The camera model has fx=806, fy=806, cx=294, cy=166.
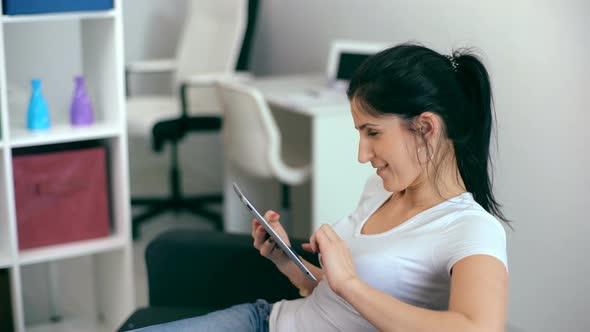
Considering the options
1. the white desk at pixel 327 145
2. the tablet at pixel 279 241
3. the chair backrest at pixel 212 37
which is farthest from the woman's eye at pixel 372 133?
the chair backrest at pixel 212 37

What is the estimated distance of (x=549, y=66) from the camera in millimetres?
2455

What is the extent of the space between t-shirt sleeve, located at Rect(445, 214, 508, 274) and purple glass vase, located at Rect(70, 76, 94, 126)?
1447 millimetres

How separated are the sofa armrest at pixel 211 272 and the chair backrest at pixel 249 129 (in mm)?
956

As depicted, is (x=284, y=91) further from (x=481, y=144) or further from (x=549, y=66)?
(x=481, y=144)

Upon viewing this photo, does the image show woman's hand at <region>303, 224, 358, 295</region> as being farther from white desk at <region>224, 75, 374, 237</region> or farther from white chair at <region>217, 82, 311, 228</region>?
white chair at <region>217, 82, 311, 228</region>

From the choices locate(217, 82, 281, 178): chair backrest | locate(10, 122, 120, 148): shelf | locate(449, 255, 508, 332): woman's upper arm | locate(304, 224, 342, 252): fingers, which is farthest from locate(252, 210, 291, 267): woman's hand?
locate(217, 82, 281, 178): chair backrest

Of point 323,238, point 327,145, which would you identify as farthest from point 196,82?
point 323,238

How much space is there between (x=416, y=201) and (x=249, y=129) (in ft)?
5.25

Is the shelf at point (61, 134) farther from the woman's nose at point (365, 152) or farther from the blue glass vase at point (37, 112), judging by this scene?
the woman's nose at point (365, 152)

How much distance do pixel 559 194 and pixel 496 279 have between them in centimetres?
133

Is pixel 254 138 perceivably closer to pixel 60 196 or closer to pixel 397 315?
pixel 60 196

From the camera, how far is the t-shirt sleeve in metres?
1.30

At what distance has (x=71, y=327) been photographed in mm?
2830

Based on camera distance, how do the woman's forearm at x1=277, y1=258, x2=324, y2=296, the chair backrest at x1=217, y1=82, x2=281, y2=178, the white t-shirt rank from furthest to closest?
the chair backrest at x1=217, y1=82, x2=281, y2=178 → the woman's forearm at x1=277, y1=258, x2=324, y2=296 → the white t-shirt
